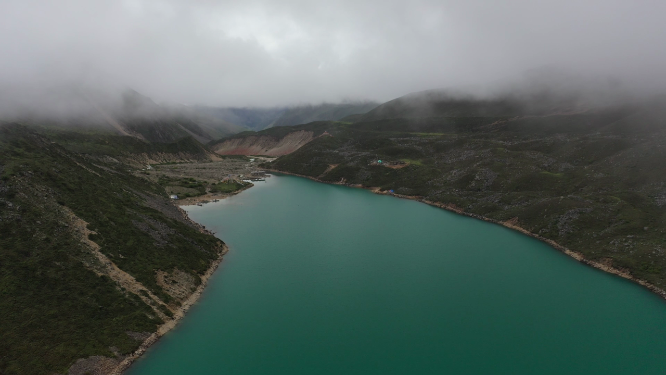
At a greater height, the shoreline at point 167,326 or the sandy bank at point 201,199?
the sandy bank at point 201,199

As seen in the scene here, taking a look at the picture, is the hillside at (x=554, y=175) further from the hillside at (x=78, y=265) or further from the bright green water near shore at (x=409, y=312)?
the hillside at (x=78, y=265)

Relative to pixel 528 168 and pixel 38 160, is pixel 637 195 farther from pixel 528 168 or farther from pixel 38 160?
pixel 38 160

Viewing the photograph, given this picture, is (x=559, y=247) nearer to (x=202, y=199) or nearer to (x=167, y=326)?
(x=167, y=326)

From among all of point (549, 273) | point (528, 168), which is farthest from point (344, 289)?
point (528, 168)

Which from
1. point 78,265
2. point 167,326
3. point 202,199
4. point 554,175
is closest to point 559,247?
point 554,175

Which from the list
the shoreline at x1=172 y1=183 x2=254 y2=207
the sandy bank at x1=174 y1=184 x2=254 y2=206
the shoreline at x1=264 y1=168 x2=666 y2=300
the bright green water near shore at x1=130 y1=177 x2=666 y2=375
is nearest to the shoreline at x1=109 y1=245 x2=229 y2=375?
the bright green water near shore at x1=130 y1=177 x2=666 y2=375

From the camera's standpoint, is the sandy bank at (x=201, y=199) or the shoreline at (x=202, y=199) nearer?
the shoreline at (x=202, y=199)

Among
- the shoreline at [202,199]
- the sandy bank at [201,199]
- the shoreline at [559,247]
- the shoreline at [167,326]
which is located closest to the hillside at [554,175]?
the shoreline at [559,247]
